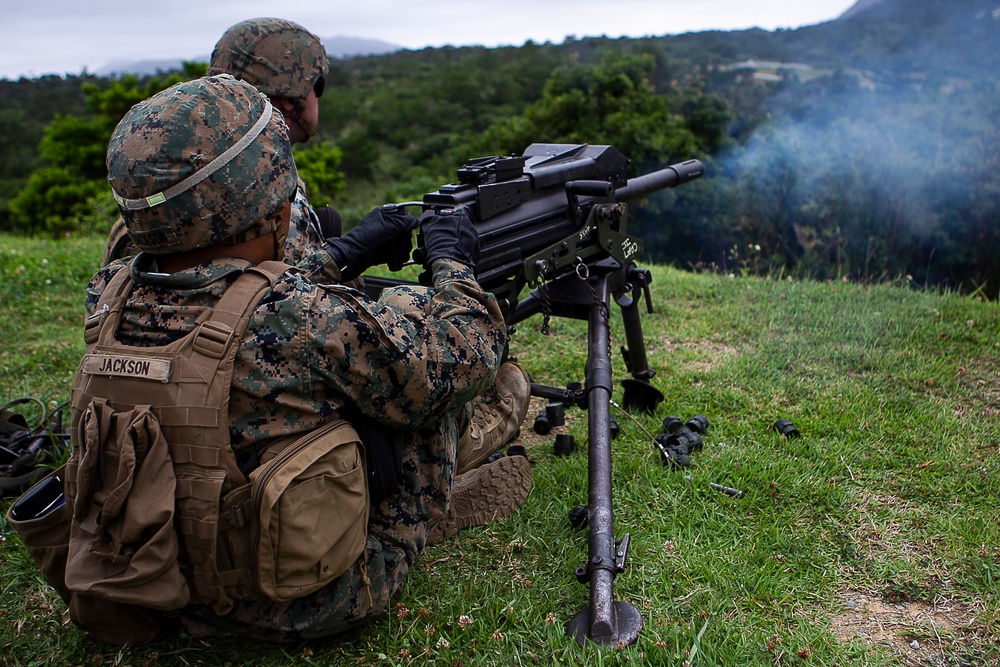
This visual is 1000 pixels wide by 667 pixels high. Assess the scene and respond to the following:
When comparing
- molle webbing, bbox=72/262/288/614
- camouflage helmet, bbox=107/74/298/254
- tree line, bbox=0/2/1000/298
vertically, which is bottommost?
tree line, bbox=0/2/1000/298

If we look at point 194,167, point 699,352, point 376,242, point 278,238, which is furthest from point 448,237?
point 699,352

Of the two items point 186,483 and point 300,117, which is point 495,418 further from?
point 300,117

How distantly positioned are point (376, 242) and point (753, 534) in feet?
6.28

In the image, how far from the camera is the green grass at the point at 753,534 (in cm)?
259

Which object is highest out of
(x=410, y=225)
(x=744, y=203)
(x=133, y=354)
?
(x=410, y=225)

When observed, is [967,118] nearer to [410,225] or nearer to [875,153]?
[875,153]

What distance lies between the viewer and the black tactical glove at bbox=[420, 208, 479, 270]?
2.70 meters

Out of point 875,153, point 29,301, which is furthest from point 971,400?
point 875,153

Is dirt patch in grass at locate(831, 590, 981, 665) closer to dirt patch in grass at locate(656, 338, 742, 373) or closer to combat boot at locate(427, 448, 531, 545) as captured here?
combat boot at locate(427, 448, 531, 545)

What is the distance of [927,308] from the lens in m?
5.46

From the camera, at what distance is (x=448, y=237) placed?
2752mm

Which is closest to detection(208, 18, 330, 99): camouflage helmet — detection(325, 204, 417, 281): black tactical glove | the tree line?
detection(325, 204, 417, 281): black tactical glove

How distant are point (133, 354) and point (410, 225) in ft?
3.77

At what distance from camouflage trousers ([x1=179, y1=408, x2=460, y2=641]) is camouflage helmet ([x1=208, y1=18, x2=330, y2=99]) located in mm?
1946
